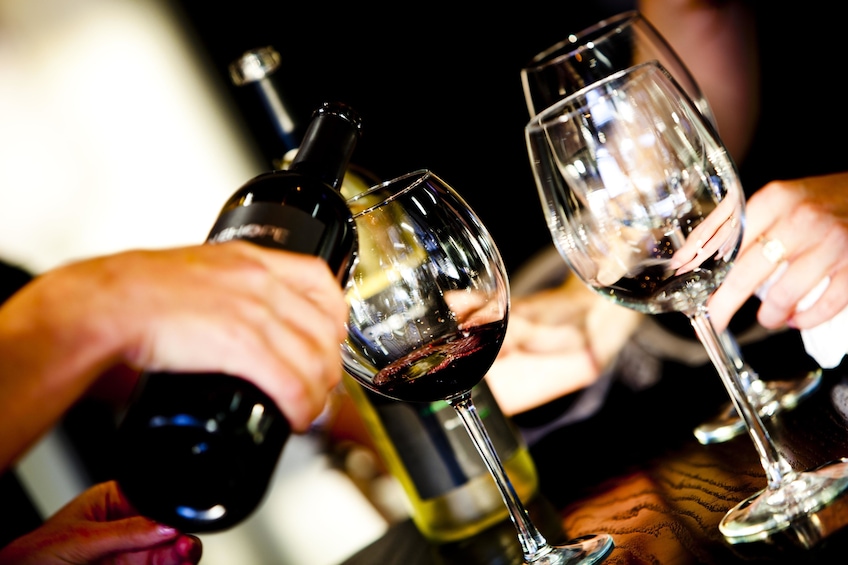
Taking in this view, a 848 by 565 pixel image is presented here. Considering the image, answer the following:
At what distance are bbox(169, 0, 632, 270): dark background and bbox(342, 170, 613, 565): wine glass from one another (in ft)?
2.60

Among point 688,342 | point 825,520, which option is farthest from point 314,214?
point 688,342

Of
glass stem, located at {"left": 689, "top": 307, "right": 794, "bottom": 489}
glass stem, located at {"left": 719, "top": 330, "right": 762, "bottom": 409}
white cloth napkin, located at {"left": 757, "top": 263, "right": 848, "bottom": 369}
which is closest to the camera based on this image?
glass stem, located at {"left": 689, "top": 307, "right": 794, "bottom": 489}

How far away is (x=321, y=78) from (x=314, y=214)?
1.05 meters

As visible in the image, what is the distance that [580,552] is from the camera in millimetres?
483

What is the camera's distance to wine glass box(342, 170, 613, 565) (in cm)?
48

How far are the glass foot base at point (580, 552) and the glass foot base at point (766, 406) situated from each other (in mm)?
165

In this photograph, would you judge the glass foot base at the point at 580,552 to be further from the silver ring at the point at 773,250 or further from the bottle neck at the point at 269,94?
the bottle neck at the point at 269,94

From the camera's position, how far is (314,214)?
0.41 meters

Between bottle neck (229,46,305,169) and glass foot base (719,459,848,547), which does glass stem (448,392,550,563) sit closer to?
glass foot base (719,459,848,547)

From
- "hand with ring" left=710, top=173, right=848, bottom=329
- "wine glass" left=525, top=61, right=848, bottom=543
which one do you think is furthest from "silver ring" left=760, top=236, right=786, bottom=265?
"wine glass" left=525, top=61, right=848, bottom=543

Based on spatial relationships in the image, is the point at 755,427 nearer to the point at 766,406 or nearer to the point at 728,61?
the point at 766,406

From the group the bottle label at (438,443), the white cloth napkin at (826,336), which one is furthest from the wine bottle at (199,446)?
the white cloth napkin at (826,336)

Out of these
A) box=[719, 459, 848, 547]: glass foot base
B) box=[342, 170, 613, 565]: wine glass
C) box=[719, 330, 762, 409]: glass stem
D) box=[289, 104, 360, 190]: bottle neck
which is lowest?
box=[719, 330, 762, 409]: glass stem

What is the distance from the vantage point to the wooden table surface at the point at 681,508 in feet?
1.29
